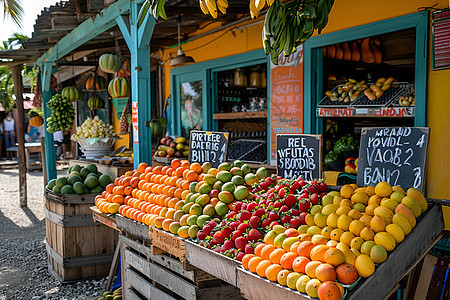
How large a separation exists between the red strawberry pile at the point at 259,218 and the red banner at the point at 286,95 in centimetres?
297

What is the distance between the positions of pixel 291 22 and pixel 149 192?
1909mm

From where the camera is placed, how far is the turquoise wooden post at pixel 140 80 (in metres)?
4.47

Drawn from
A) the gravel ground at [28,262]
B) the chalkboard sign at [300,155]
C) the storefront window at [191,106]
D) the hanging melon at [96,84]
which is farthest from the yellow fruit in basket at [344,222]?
the hanging melon at [96,84]

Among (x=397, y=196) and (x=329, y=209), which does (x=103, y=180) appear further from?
(x=397, y=196)

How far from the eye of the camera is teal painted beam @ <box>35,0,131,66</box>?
4785mm

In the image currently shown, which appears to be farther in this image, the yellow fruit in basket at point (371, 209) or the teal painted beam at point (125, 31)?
the teal painted beam at point (125, 31)

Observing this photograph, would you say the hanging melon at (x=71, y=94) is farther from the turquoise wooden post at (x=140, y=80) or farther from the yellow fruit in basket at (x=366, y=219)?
the yellow fruit in basket at (x=366, y=219)

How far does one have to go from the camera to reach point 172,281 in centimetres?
287

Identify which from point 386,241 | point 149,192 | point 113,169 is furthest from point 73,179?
point 386,241

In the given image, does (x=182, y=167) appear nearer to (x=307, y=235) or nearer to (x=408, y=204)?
(x=307, y=235)

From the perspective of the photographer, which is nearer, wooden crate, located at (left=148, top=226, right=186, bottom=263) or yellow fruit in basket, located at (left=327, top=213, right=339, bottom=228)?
yellow fruit in basket, located at (left=327, top=213, right=339, bottom=228)

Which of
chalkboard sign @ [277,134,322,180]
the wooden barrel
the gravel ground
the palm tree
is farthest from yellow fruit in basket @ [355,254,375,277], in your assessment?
the palm tree

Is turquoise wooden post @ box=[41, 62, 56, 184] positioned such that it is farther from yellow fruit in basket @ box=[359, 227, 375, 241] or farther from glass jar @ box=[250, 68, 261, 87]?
yellow fruit in basket @ box=[359, 227, 375, 241]

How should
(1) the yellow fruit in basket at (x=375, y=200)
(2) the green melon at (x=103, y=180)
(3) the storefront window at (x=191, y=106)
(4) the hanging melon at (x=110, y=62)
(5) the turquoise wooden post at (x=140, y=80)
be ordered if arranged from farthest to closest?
(3) the storefront window at (x=191, y=106) < (4) the hanging melon at (x=110, y=62) < (2) the green melon at (x=103, y=180) < (5) the turquoise wooden post at (x=140, y=80) < (1) the yellow fruit in basket at (x=375, y=200)
